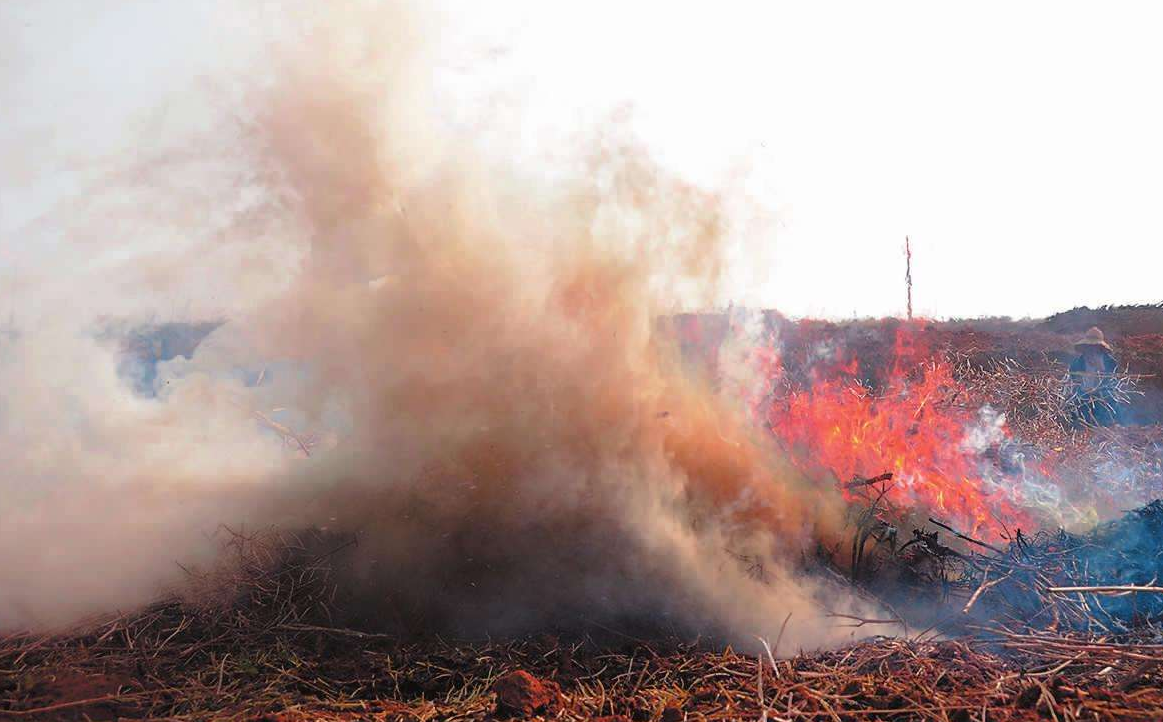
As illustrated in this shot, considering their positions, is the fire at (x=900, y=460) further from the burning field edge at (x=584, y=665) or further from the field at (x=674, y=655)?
the burning field edge at (x=584, y=665)

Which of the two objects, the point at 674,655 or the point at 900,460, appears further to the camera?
the point at 900,460

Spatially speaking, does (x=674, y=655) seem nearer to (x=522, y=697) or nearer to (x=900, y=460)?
(x=522, y=697)

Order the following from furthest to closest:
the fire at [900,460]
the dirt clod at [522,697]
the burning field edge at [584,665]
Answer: the fire at [900,460] → the dirt clod at [522,697] → the burning field edge at [584,665]

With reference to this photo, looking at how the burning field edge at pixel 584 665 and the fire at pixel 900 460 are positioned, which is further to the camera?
the fire at pixel 900 460

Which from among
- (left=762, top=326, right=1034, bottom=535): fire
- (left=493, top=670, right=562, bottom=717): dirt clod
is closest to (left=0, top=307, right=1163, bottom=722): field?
(left=493, top=670, right=562, bottom=717): dirt clod

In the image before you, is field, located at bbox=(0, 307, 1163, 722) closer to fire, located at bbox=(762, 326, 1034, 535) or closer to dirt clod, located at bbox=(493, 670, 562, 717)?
dirt clod, located at bbox=(493, 670, 562, 717)

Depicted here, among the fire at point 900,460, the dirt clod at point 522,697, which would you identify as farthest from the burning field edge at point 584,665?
the fire at point 900,460

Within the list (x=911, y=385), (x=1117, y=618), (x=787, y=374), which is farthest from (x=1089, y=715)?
(x=911, y=385)

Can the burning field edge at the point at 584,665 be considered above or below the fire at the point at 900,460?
below

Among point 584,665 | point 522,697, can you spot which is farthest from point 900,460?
point 522,697

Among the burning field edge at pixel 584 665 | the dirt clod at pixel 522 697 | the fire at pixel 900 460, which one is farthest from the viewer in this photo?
the fire at pixel 900 460

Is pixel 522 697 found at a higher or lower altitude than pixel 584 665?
higher

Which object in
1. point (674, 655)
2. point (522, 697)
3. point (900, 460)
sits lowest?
point (674, 655)

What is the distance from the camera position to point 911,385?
2452 cm
